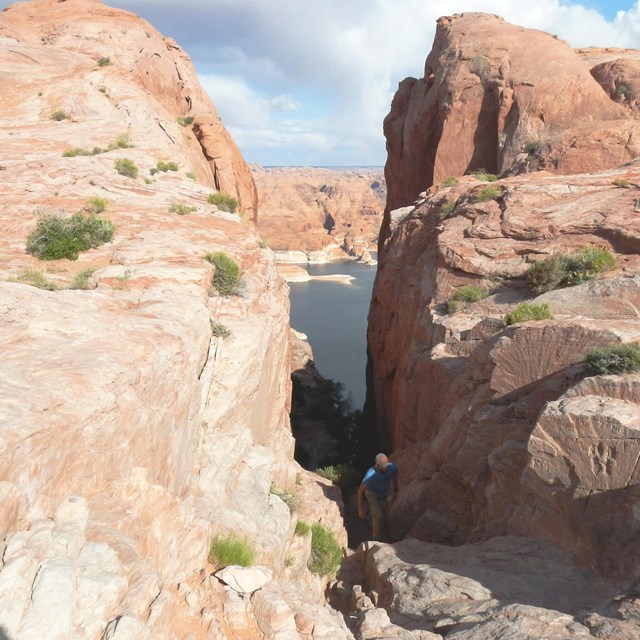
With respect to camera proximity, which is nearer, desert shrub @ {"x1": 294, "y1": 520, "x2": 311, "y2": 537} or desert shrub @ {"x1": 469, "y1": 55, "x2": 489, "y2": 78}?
desert shrub @ {"x1": 294, "y1": 520, "x2": 311, "y2": 537}

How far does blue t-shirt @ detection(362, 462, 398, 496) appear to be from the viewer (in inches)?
483

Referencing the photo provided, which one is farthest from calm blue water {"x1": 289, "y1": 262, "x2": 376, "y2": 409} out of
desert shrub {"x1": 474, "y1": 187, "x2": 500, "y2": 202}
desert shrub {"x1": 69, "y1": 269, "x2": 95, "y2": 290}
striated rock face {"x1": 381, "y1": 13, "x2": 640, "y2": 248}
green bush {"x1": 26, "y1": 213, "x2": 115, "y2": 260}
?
desert shrub {"x1": 69, "y1": 269, "x2": 95, "y2": 290}

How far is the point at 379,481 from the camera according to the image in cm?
1232

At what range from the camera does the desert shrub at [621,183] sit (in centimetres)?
1554

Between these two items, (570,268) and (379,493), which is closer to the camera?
(379,493)

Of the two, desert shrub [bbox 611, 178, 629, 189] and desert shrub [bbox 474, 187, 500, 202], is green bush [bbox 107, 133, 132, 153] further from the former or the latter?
desert shrub [bbox 611, 178, 629, 189]

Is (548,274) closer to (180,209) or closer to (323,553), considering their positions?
(323,553)

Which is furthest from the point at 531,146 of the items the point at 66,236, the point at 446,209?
the point at 66,236

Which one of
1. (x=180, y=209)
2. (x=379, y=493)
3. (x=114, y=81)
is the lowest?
(x=379, y=493)

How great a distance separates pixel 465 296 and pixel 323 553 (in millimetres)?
7642

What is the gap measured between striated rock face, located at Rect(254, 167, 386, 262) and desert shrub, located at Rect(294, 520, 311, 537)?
99.4m

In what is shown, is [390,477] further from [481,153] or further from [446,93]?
[446,93]

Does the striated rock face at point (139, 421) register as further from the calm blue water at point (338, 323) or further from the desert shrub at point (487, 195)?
the calm blue water at point (338, 323)

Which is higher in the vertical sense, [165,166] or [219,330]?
[165,166]
